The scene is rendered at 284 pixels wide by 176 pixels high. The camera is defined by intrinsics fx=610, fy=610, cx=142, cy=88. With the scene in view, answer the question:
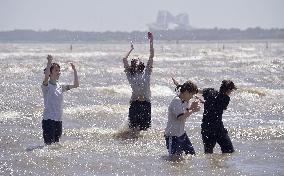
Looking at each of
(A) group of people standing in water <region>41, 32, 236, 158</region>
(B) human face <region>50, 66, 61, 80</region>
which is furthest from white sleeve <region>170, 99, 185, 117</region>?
(B) human face <region>50, 66, 61, 80</region>

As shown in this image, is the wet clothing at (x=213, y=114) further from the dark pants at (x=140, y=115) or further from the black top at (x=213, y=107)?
the dark pants at (x=140, y=115)

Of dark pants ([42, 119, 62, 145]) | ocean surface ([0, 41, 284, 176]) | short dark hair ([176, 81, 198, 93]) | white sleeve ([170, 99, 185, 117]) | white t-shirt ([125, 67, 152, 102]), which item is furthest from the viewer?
white t-shirt ([125, 67, 152, 102])

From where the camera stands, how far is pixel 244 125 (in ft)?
50.6

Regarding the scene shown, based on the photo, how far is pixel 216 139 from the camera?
9875 mm

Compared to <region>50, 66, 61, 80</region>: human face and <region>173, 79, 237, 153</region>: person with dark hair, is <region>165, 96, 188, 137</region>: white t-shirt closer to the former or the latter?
<region>173, 79, 237, 153</region>: person with dark hair

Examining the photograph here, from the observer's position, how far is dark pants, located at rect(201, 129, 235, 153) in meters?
9.79

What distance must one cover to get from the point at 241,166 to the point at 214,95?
119 cm

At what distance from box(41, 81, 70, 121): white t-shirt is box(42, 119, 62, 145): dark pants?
8cm

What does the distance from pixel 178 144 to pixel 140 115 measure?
132 inches

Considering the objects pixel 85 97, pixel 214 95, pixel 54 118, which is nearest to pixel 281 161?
pixel 214 95

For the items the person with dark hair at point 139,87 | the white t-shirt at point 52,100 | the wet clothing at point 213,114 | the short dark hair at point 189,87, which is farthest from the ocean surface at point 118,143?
the short dark hair at point 189,87

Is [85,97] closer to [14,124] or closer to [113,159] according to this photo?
[14,124]

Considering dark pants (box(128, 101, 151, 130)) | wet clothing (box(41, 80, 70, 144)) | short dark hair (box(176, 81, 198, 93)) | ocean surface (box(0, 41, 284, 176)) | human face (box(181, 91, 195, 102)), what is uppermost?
short dark hair (box(176, 81, 198, 93))

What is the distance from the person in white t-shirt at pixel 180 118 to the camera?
887cm
